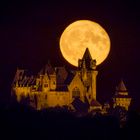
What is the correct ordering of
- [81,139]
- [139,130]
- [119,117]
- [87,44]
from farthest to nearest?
[87,44], [119,117], [81,139], [139,130]

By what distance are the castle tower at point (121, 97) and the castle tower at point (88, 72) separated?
283 cm

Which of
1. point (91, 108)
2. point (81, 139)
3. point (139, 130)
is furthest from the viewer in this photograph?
point (91, 108)

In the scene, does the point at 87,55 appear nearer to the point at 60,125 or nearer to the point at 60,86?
the point at 60,86

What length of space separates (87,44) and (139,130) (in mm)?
49707

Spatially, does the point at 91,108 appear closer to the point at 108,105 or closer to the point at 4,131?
the point at 108,105

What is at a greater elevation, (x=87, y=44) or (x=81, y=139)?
(x=87, y=44)

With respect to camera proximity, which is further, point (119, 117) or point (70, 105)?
point (70, 105)

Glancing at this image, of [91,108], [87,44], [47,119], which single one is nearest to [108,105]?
[91,108]

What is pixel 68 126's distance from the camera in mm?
88750

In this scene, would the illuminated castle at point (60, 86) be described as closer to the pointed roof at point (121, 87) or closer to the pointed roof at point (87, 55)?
the pointed roof at point (87, 55)

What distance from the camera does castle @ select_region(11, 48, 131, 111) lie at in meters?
113

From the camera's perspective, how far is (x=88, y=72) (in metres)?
116

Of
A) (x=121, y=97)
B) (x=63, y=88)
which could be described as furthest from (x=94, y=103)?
(x=63, y=88)

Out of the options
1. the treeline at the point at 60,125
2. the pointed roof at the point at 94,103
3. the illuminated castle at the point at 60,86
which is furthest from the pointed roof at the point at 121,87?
the treeline at the point at 60,125
